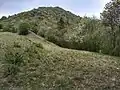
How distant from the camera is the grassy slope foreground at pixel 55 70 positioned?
16.4m

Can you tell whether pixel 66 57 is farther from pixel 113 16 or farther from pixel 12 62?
pixel 113 16

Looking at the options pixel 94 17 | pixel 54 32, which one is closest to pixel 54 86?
pixel 54 32

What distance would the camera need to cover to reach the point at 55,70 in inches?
725

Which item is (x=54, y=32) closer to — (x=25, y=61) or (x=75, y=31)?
(x=75, y=31)

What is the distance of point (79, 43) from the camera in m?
27.2

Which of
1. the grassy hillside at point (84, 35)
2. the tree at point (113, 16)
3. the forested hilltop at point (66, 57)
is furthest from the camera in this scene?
the grassy hillside at point (84, 35)

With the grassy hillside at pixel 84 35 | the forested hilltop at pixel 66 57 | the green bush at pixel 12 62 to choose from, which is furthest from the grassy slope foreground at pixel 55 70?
the grassy hillside at pixel 84 35

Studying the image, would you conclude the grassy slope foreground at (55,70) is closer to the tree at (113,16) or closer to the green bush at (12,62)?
the green bush at (12,62)

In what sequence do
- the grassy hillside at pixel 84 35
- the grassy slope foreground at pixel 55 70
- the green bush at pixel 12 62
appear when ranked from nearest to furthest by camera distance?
the grassy slope foreground at pixel 55 70, the green bush at pixel 12 62, the grassy hillside at pixel 84 35

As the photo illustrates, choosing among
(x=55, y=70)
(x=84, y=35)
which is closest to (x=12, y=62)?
(x=55, y=70)

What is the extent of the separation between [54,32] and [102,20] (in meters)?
4.42

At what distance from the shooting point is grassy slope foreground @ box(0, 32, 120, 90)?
16.4m

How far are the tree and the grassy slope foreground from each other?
3.69m

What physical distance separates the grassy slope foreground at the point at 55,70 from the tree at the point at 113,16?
3.69m
